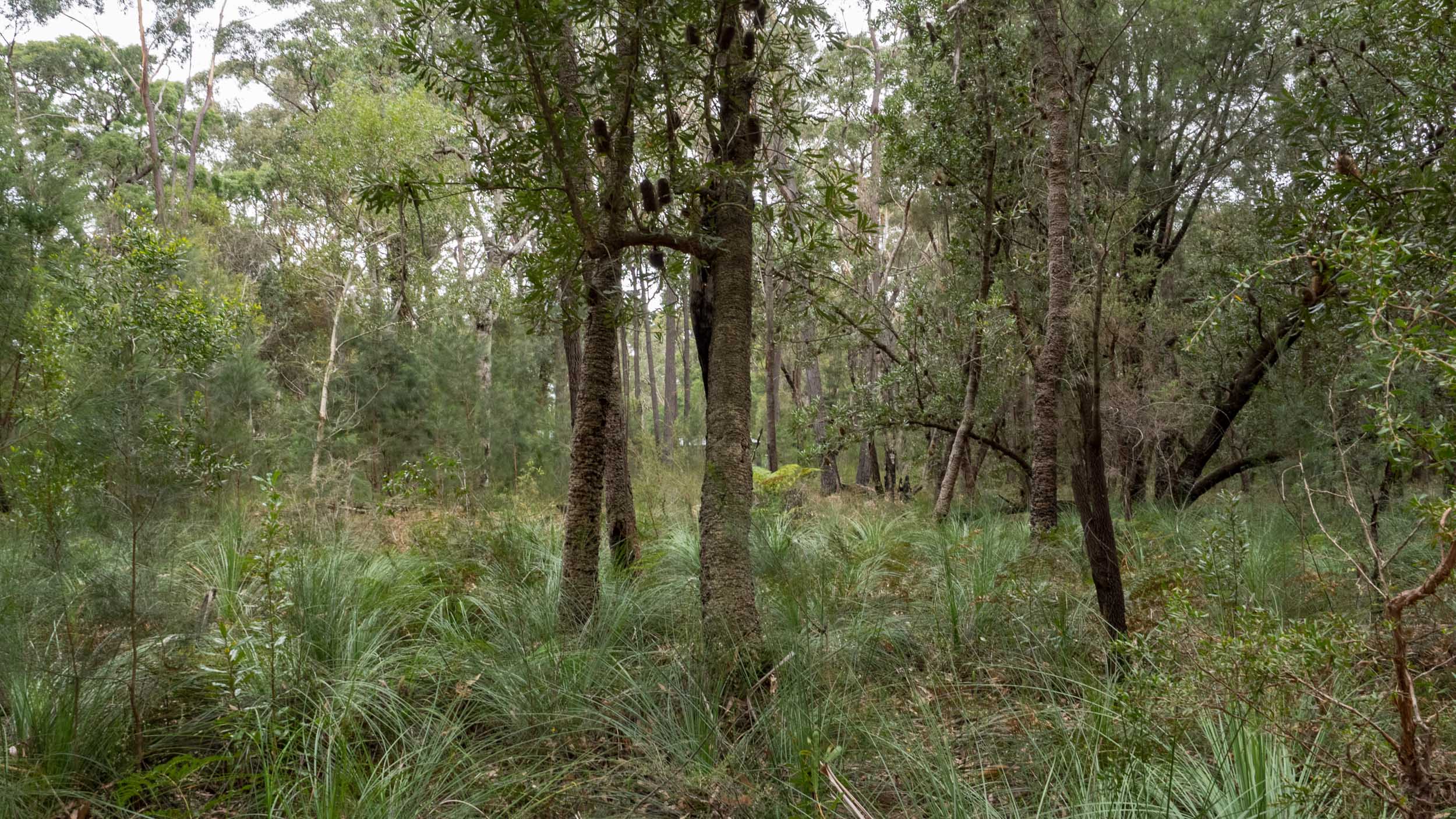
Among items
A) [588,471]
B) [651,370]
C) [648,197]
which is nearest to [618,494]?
[588,471]

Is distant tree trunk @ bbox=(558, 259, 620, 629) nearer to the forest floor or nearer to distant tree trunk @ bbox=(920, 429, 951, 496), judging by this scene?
the forest floor

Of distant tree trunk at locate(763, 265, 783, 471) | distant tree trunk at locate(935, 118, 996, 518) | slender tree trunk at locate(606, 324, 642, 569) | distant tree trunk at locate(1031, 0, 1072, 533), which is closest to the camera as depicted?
slender tree trunk at locate(606, 324, 642, 569)

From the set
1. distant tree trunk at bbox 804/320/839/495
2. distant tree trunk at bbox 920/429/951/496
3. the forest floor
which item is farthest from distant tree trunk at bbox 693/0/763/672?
distant tree trunk at bbox 920/429/951/496

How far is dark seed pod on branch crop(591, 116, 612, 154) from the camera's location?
3.51 m

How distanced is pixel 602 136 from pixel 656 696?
2.58 meters

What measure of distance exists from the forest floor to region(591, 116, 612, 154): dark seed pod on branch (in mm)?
2240

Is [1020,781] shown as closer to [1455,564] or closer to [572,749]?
A: [1455,564]

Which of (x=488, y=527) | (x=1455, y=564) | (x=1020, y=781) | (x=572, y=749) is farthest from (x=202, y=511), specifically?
(x=1455, y=564)

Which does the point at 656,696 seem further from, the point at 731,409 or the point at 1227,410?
the point at 1227,410

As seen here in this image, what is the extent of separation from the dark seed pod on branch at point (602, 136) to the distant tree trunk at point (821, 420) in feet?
19.8

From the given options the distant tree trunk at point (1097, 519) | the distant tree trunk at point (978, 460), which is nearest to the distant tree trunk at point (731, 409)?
the distant tree trunk at point (1097, 519)

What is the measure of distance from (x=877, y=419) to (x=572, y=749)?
24.7ft

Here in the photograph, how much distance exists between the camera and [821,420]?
Answer: 14.5 metres

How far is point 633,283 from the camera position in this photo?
15.4 feet
